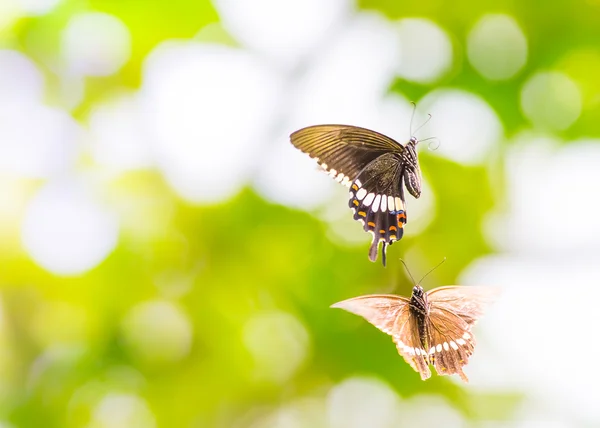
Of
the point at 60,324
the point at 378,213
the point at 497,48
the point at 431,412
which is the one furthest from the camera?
the point at 60,324

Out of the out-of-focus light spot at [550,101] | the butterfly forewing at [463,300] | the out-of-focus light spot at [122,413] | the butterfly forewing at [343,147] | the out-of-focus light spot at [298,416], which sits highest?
the out-of-focus light spot at [550,101]

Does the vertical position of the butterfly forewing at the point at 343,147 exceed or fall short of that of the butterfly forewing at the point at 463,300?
it exceeds it

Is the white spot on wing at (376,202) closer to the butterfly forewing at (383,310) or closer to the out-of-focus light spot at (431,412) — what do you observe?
the butterfly forewing at (383,310)

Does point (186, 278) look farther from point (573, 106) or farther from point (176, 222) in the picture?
point (573, 106)

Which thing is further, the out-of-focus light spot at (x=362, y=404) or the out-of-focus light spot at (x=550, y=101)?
the out-of-focus light spot at (x=362, y=404)

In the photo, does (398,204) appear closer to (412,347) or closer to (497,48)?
(412,347)

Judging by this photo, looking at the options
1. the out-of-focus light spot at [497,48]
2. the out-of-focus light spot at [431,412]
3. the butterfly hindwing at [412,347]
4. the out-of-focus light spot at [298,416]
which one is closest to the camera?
the butterfly hindwing at [412,347]

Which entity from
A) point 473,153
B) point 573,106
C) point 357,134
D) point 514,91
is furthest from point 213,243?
point 357,134

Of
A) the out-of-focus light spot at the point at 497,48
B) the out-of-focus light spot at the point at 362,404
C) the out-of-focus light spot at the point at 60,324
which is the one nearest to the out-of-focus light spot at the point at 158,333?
the out-of-focus light spot at the point at 60,324

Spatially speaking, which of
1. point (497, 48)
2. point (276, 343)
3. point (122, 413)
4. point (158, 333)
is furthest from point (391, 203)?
point (122, 413)
